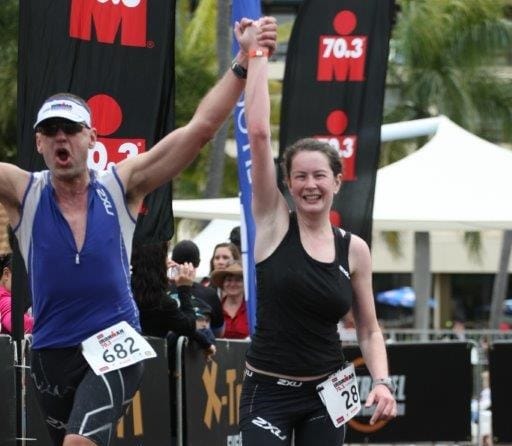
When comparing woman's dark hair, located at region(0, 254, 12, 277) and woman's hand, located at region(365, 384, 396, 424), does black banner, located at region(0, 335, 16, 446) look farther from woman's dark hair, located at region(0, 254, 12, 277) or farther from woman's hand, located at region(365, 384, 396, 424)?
woman's hand, located at region(365, 384, 396, 424)

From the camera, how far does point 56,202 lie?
6.18 m

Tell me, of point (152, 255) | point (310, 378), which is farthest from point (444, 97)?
point (310, 378)

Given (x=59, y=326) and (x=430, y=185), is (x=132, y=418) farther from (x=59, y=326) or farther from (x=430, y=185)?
(x=430, y=185)

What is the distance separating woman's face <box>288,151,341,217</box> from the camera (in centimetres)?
635

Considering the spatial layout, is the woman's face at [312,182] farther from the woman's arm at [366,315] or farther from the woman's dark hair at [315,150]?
the woman's arm at [366,315]

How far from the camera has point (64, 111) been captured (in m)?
6.07

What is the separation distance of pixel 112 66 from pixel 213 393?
277 centimetres

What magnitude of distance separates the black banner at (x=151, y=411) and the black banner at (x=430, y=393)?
399 centimetres

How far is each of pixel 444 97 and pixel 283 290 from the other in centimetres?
3201

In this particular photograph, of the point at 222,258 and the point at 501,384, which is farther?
the point at 501,384

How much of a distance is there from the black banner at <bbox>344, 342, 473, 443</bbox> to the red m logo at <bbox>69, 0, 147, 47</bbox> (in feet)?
Answer: 17.9

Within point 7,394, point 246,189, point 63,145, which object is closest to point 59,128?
point 63,145

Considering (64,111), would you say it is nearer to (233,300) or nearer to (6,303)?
(6,303)

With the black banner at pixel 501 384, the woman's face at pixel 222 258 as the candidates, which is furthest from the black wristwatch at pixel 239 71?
the black banner at pixel 501 384
